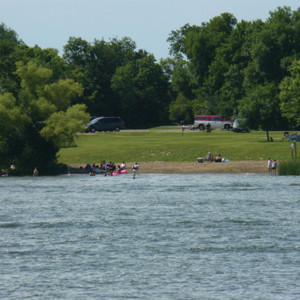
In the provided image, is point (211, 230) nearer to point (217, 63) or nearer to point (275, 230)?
point (275, 230)

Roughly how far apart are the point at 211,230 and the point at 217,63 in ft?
278

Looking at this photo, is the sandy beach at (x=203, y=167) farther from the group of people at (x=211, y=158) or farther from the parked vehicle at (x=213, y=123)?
the parked vehicle at (x=213, y=123)

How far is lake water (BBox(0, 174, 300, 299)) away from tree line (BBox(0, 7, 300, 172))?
15362mm

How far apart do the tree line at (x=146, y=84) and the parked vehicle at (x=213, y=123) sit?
184cm

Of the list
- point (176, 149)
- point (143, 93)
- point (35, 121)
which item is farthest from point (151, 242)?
point (143, 93)

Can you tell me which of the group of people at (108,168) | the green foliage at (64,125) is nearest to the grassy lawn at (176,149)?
the group of people at (108,168)

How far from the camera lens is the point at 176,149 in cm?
8144

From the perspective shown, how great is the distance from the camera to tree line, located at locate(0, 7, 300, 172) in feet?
245

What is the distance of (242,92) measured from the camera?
375ft

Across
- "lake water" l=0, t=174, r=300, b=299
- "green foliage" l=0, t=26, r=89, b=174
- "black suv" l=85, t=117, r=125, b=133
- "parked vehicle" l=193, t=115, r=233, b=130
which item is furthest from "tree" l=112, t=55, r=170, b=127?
"lake water" l=0, t=174, r=300, b=299

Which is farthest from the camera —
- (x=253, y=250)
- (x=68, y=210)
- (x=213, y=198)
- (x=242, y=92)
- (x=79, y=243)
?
(x=242, y=92)

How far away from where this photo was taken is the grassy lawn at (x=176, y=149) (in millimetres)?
77938

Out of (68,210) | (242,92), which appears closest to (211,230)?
(68,210)

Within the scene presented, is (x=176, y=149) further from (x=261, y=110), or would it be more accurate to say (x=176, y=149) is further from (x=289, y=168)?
(x=289, y=168)
